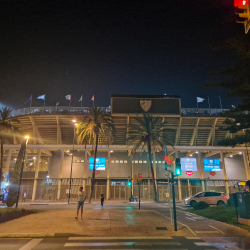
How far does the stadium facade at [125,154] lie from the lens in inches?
1564

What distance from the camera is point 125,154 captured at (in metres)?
44.3

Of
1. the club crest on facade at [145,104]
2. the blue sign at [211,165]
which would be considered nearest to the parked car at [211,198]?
the blue sign at [211,165]

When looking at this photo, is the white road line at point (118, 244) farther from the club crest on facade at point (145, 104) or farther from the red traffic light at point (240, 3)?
the club crest on facade at point (145, 104)

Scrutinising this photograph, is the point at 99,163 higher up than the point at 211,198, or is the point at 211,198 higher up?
the point at 99,163

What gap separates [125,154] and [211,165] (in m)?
18.0

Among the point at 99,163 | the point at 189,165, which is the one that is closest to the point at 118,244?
the point at 99,163

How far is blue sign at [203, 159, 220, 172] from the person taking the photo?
4058 cm

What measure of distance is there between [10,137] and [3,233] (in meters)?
40.9

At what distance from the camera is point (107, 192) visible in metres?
38.9

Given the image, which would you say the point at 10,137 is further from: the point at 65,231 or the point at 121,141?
the point at 65,231

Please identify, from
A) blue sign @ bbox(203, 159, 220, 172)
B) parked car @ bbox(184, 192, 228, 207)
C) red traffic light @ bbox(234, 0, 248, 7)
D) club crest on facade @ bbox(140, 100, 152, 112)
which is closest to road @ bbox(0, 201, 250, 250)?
red traffic light @ bbox(234, 0, 248, 7)

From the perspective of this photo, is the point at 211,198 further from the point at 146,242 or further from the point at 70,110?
the point at 70,110

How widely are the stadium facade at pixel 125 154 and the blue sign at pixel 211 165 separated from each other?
11 centimetres

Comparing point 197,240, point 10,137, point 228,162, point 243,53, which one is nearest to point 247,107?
point 243,53
